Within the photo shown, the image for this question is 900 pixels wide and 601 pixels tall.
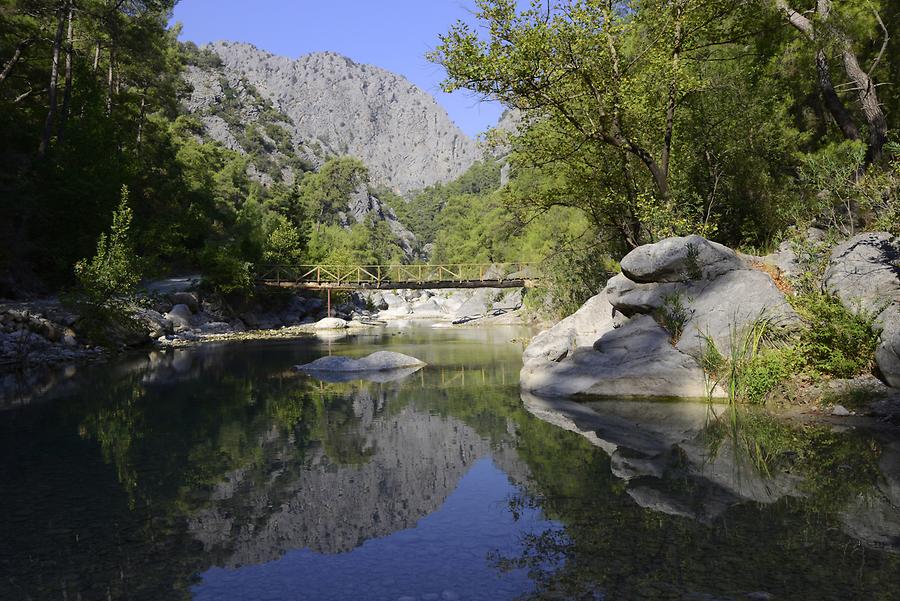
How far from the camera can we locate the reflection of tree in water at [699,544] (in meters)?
3.48

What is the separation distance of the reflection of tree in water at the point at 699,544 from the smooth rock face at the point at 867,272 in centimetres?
358

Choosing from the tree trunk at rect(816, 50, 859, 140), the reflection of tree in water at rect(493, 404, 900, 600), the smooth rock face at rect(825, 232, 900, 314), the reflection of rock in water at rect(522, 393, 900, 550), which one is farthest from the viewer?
the tree trunk at rect(816, 50, 859, 140)

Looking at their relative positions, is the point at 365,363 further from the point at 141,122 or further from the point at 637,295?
the point at 141,122

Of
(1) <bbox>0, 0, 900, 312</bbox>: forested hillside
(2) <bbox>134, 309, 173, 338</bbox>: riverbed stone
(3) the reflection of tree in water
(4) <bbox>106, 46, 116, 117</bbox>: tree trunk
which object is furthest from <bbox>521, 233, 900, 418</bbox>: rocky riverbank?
(4) <bbox>106, 46, 116, 117</bbox>: tree trunk

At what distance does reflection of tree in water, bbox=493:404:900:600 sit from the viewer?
11.4 ft

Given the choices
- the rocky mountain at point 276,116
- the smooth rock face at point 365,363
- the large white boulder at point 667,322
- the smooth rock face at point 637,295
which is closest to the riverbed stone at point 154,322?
the smooth rock face at point 365,363

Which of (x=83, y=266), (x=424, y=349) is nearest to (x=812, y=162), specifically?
(x=424, y=349)

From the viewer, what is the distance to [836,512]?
467 cm

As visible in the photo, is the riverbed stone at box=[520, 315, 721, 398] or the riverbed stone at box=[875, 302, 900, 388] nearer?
the riverbed stone at box=[875, 302, 900, 388]

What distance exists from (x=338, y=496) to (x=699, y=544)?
9.83ft

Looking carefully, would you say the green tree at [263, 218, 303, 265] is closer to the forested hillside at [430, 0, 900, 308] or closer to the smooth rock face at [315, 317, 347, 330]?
the smooth rock face at [315, 317, 347, 330]


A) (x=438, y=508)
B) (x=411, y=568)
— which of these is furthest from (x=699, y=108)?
(x=411, y=568)

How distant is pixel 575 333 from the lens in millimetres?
14055

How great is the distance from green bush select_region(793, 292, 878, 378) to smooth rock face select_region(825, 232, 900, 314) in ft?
0.75
